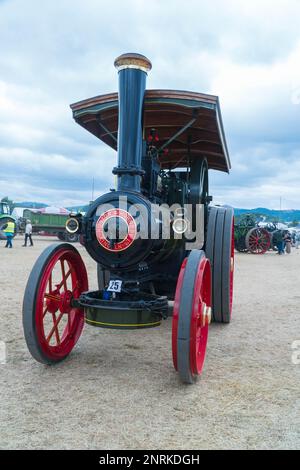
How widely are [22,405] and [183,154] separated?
3581mm

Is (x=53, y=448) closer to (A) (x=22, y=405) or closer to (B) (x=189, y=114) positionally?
(A) (x=22, y=405)

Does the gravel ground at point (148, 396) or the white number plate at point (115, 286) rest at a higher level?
the white number plate at point (115, 286)

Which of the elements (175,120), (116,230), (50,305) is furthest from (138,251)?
(175,120)

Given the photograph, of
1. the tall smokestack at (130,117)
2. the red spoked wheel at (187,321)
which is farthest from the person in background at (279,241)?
the red spoked wheel at (187,321)

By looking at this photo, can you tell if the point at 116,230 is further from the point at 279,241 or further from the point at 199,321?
the point at 279,241

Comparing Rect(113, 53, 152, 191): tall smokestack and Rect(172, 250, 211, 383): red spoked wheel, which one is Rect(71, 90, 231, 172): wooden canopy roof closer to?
Rect(113, 53, 152, 191): tall smokestack

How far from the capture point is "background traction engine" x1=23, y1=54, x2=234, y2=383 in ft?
8.44

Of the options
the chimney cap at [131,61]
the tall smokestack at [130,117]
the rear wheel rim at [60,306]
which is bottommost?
the rear wheel rim at [60,306]

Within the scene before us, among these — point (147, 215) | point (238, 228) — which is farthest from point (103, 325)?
point (238, 228)

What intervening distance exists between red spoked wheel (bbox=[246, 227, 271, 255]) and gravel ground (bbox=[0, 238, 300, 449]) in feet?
44.2

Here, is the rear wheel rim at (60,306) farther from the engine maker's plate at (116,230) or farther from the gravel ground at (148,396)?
the engine maker's plate at (116,230)

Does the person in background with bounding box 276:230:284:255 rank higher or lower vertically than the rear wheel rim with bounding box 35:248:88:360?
higher

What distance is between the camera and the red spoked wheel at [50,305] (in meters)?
2.58

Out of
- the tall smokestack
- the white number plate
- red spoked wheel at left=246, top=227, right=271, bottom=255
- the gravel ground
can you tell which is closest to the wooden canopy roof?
the tall smokestack
